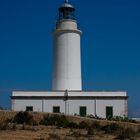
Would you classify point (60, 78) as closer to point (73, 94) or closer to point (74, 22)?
point (73, 94)

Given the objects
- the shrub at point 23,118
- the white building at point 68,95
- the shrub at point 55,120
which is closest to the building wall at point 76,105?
the white building at point 68,95

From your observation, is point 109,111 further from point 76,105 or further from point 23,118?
point 23,118

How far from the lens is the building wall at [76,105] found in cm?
3246

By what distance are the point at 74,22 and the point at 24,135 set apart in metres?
17.6

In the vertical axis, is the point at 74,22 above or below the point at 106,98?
above

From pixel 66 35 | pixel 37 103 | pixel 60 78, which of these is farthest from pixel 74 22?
pixel 37 103

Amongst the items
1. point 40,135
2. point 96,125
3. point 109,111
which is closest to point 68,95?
point 109,111

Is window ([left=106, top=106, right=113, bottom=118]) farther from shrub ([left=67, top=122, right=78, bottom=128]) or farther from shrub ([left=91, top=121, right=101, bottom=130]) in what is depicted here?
shrub ([left=67, top=122, right=78, bottom=128])

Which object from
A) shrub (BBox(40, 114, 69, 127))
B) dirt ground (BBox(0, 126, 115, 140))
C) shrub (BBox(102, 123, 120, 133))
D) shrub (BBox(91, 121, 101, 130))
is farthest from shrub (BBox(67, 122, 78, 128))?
dirt ground (BBox(0, 126, 115, 140))

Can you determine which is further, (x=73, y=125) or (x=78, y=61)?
(x=78, y=61)

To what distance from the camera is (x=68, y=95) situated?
32656 millimetres

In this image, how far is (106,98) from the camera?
3288 cm

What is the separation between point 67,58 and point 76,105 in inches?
138

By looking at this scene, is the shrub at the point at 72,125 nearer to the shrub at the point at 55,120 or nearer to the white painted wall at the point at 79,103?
the shrub at the point at 55,120
